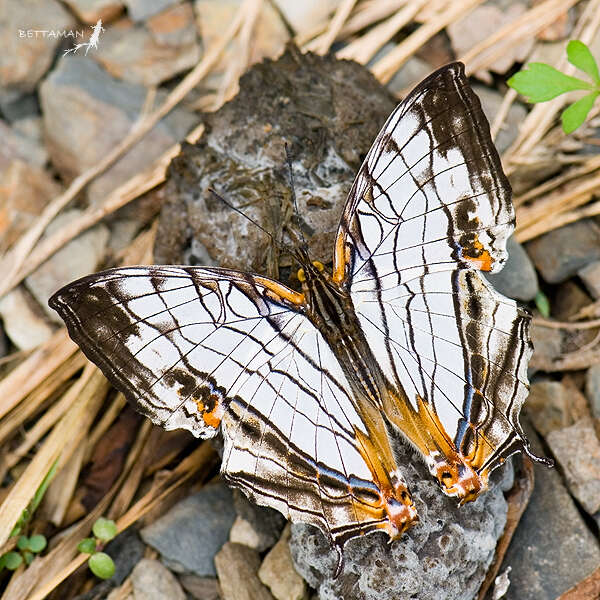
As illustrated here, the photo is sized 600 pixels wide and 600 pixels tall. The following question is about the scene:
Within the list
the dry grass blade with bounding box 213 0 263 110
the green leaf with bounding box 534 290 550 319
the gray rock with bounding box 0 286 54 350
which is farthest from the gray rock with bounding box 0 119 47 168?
the green leaf with bounding box 534 290 550 319

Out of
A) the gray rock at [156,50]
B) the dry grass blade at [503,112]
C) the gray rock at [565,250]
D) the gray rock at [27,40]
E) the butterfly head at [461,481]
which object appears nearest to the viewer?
the butterfly head at [461,481]

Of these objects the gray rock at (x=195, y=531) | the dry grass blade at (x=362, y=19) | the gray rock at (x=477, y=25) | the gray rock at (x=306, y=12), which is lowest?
the gray rock at (x=195, y=531)

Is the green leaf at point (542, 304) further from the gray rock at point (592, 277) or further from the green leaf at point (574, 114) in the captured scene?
the green leaf at point (574, 114)

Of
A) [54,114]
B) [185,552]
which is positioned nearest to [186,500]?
[185,552]

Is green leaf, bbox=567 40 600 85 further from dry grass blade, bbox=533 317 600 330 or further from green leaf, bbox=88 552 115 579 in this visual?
green leaf, bbox=88 552 115 579

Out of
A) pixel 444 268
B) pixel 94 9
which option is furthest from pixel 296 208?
pixel 94 9

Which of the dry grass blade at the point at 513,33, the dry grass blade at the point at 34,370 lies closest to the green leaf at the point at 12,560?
the dry grass blade at the point at 34,370

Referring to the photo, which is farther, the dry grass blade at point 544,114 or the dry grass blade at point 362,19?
the dry grass blade at point 362,19
